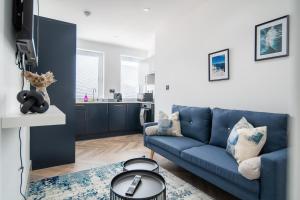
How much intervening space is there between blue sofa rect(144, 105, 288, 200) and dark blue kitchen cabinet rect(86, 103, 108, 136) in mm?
1865

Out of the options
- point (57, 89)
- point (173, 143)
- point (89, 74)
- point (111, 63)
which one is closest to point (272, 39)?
point (173, 143)

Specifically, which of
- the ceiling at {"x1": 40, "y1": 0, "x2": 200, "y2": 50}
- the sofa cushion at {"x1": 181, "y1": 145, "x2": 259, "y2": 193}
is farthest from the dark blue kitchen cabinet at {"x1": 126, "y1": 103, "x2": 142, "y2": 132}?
the sofa cushion at {"x1": 181, "y1": 145, "x2": 259, "y2": 193}

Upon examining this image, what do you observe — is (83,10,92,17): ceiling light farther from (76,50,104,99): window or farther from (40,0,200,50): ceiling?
(76,50,104,99): window

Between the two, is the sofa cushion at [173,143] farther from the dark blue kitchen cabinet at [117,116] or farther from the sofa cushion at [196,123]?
the dark blue kitchen cabinet at [117,116]

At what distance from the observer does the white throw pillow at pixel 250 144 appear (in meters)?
1.62

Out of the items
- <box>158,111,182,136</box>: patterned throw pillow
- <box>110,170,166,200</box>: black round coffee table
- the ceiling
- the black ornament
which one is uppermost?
the ceiling

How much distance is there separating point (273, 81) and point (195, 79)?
3.98ft

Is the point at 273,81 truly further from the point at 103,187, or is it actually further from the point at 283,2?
the point at 103,187

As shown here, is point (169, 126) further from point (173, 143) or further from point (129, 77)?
point (129, 77)

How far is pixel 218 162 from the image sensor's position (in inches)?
67.8

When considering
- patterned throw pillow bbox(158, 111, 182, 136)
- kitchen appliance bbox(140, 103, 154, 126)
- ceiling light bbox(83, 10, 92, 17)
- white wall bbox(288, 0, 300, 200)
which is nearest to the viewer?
white wall bbox(288, 0, 300, 200)

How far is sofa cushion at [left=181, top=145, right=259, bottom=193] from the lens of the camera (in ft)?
4.77

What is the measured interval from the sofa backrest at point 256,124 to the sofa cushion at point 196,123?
13cm

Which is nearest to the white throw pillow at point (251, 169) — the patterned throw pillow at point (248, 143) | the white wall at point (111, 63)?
the patterned throw pillow at point (248, 143)
